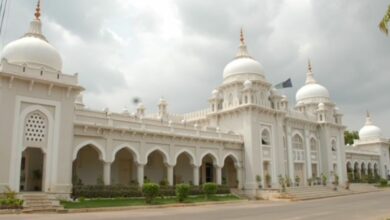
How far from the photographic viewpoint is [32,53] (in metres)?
22.5

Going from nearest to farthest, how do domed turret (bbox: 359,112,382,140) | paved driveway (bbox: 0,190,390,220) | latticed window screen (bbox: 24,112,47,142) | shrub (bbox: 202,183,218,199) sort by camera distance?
1. paved driveway (bbox: 0,190,390,220)
2. latticed window screen (bbox: 24,112,47,142)
3. shrub (bbox: 202,183,218,199)
4. domed turret (bbox: 359,112,382,140)

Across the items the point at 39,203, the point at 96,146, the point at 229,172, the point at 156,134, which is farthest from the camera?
the point at 229,172

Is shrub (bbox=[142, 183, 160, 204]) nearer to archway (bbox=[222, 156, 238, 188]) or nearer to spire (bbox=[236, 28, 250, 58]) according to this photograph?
archway (bbox=[222, 156, 238, 188])

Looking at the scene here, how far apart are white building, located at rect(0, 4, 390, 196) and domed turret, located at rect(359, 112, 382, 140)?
16.9 metres

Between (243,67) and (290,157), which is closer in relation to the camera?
(243,67)

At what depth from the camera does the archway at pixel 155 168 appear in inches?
1200

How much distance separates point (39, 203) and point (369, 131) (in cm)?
5426

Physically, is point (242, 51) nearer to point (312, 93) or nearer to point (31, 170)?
point (312, 93)

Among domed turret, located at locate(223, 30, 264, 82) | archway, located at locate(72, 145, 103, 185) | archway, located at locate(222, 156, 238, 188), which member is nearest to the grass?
archway, located at locate(72, 145, 103, 185)

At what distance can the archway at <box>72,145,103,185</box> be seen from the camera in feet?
84.8

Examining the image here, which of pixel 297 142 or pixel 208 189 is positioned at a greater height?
pixel 297 142

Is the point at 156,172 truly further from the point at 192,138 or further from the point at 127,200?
the point at 127,200

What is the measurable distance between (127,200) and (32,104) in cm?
798

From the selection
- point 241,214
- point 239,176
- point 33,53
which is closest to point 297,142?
point 239,176
